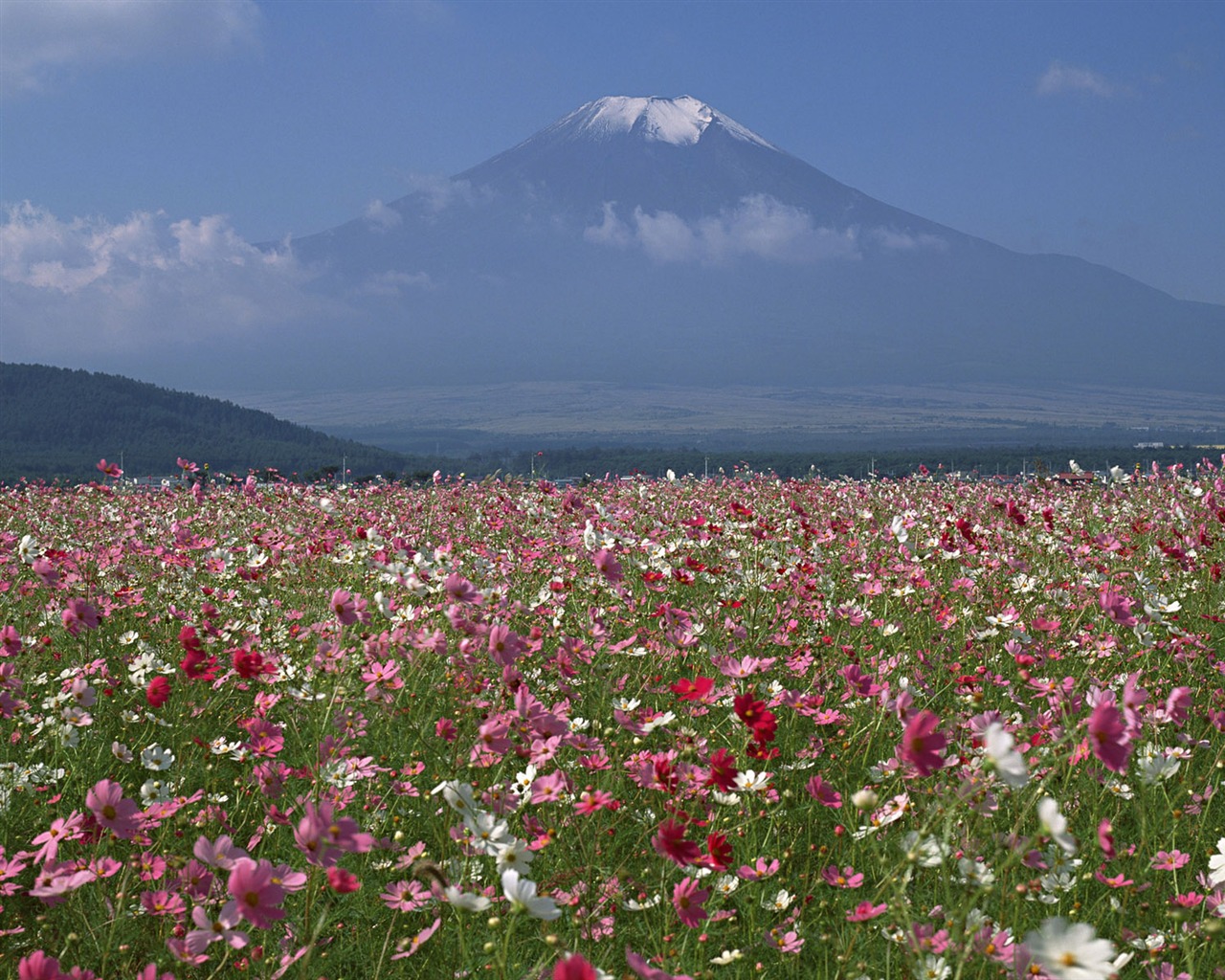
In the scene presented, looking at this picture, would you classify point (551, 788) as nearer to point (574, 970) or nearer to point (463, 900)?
point (463, 900)

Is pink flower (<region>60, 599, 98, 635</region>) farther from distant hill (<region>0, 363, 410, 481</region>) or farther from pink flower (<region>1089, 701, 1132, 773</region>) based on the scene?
distant hill (<region>0, 363, 410, 481</region>)

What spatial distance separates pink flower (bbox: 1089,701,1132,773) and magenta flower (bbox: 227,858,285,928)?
1.30m

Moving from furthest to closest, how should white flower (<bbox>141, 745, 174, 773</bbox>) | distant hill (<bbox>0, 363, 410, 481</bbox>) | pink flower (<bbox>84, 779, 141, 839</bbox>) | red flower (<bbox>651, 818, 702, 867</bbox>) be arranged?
1. distant hill (<bbox>0, 363, 410, 481</bbox>)
2. white flower (<bbox>141, 745, 174, 773</bbox>)
3. pink flower (<bbox>84, 779, 141, 839</bbox>)
4. red flower (<bbox>651, 818, 702, 867</bbox>)

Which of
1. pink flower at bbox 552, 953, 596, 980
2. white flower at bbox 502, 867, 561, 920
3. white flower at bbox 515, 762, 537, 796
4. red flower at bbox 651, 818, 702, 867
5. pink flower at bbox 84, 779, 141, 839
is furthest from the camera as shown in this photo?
white flower at bbox 515, 762, 537, 796

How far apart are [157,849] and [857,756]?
89.4 inches

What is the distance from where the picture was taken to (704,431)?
17900cm

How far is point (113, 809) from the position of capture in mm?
1945

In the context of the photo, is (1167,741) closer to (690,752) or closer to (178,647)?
(690,752)

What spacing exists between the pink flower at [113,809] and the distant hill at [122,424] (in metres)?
60.7

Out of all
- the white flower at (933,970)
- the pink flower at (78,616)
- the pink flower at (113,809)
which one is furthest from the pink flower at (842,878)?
the pink flower at (78,616)

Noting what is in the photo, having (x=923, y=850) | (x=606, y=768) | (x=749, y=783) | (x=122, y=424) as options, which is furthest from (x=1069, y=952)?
(x=122, y=424)

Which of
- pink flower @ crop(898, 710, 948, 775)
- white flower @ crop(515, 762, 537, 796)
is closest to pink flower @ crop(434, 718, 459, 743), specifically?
white flower @ crop(515, 762, 537, 796)

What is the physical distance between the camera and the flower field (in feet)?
6.29

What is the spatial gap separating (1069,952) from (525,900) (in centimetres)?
73
